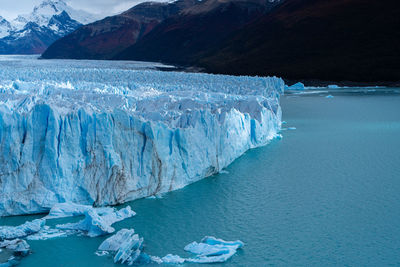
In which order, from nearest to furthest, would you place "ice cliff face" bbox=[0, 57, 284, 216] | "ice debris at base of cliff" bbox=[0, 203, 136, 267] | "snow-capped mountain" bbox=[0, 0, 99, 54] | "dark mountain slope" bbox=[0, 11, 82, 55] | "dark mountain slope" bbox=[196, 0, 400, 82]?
"ice debris at base of cliff" bbox=[0, 203, 136, 267]
"ice cliff face" bbox=[0, 57, 284, 216]
"dark mountain slope" bbox=[196, 0, 400, 82]
"dark mountain slope" bbox=[0, 11, 82, 55]
"snow-capped mountain" bbox=[0, 0, 99, 54]

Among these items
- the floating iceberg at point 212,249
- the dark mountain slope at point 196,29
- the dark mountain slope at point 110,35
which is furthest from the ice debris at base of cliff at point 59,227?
the dark mountain slope at point 110,35

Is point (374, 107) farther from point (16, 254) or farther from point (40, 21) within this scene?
point (40, 21)

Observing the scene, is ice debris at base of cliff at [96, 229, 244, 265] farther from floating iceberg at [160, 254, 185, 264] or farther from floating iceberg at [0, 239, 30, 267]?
floating iceberg at [0, 239, 30, 267]

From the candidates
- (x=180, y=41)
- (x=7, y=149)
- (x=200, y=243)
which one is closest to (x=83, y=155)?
(x=7, y=149)

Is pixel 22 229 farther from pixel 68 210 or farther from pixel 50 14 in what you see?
pixel 50 14

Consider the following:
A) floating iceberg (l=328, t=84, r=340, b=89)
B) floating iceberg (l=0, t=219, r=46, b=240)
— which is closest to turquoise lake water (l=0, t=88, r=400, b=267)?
floating iceberg (l=0, t=219, r=46, b=240)
